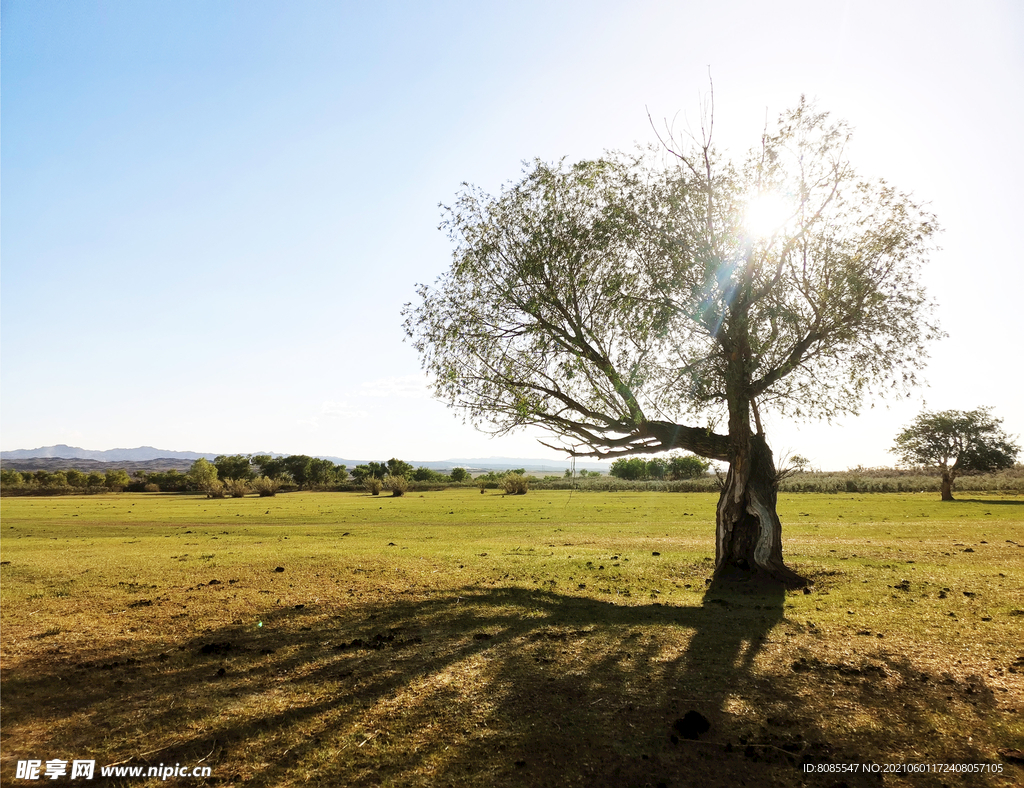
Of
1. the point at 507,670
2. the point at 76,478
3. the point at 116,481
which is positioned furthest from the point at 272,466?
the point at 507,670

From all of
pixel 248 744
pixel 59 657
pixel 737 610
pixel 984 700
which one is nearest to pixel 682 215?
pixel 737 610

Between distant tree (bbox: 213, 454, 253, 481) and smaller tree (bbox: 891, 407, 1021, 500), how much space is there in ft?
346

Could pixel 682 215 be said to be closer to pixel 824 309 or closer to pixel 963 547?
pixel 824 309

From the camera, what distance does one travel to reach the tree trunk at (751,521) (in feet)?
54.3

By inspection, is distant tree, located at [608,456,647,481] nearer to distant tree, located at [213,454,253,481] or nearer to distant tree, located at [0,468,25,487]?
distant tree, located at [213,454,253,481]

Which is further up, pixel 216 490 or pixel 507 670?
pixel 507 670

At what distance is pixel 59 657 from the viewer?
860cm

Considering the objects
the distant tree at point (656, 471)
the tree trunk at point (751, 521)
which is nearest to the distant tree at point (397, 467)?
the distant tree at point (656, 471)

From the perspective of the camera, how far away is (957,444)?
2422 inches

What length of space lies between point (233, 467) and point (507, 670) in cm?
11748

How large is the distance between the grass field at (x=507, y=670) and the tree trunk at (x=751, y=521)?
123 cm

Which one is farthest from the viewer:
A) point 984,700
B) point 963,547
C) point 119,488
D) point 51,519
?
point 119,488

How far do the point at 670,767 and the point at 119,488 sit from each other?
370 ft

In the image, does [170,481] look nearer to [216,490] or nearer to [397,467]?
[216,490]
